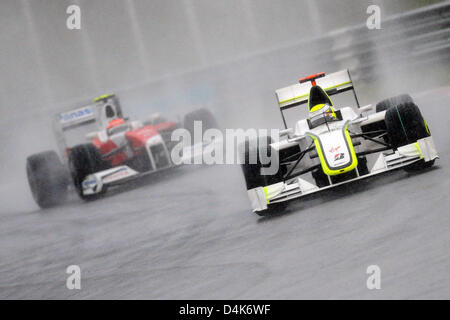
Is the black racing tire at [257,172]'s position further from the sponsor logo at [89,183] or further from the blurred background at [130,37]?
the blurred background at [130,37]

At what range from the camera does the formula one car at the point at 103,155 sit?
1278 centimetres

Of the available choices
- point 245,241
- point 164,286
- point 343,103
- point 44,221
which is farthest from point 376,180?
point 343,103

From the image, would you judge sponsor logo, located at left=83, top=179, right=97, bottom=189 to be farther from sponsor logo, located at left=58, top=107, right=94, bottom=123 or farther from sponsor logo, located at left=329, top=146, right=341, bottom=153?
sponsor logo, located at left=329, top=146, right=341, bottom=153

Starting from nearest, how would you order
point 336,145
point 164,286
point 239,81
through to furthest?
point 164,286
point 336,145
point 239,81

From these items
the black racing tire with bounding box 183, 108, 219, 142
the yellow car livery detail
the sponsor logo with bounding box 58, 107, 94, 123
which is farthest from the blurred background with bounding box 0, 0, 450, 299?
the sponsor logo with bounding box 58, 107, 94, 123

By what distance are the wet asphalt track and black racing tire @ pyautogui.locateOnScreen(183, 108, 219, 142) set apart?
12.7 ft

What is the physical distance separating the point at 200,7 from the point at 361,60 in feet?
53.0

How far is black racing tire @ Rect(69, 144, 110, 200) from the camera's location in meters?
12.7

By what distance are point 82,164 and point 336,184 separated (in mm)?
6271

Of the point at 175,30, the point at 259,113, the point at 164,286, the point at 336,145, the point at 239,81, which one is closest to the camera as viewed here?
the point at 164,286

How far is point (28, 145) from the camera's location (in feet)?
72.7

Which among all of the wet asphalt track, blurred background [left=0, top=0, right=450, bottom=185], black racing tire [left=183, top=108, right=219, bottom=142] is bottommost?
the wet asphalt track

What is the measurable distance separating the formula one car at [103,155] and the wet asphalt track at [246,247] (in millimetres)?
2086
